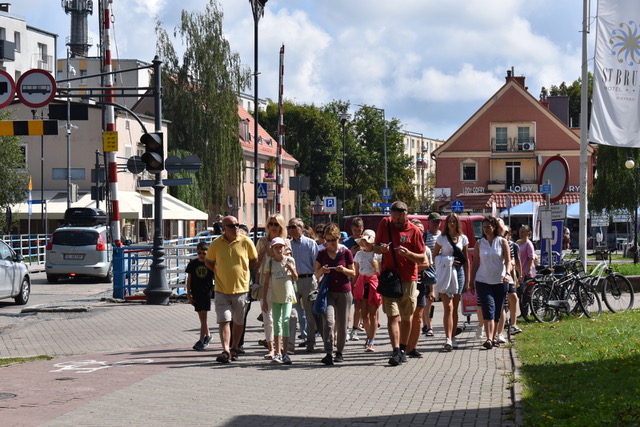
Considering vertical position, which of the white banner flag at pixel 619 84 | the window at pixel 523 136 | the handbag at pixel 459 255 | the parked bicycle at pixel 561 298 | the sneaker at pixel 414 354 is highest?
the window at pixel 523 136

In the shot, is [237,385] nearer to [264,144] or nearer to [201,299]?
[201,299]

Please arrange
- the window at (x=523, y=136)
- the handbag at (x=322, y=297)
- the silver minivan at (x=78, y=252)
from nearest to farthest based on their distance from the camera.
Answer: the handbag at (x=322, y=297), the silver minivan at (x=78, y=252), the window at (x=523, y=136)

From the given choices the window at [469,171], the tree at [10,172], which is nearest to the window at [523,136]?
the window at [469,171]

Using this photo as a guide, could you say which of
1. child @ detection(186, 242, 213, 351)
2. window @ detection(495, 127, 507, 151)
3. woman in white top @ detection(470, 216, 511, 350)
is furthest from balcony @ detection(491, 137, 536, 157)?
child @ detection(186, 242, 213, 351)

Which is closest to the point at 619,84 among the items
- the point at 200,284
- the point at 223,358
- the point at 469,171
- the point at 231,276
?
the point at 200,284

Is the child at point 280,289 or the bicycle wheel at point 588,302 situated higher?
the child at point 280,289

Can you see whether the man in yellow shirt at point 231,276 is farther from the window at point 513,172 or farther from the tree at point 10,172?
the window at point 513,172

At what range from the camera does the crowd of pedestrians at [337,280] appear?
1261 cm

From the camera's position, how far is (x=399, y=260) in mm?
12547

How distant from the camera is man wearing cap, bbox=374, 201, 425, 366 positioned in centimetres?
1246

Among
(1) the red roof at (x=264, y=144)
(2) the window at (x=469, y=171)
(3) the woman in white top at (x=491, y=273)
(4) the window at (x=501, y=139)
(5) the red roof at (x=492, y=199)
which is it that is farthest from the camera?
(1) the red roof at (x=264, y=144)

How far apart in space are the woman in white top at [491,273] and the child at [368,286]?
141 cm

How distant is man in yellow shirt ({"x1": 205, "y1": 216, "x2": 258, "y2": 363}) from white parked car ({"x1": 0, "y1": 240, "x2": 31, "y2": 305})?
10279 mm

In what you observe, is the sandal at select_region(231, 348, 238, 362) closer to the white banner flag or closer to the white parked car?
the white banner flag
